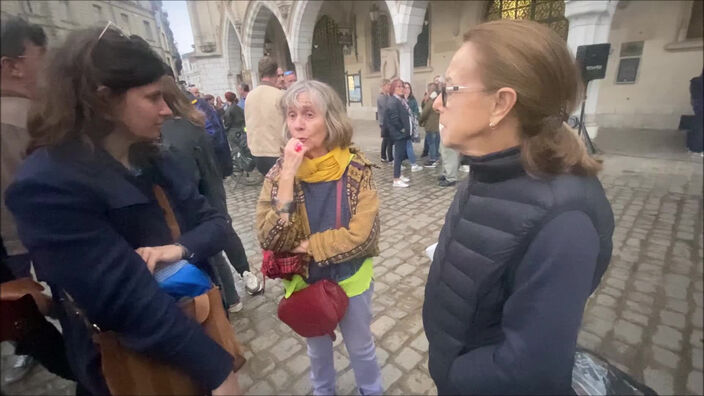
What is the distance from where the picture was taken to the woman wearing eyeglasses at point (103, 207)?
0.65 meters

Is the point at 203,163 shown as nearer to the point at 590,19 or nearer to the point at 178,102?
the point at 178,102

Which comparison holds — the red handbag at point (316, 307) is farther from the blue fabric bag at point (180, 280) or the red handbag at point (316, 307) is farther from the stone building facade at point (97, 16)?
the stone building facade at point (97, 16)

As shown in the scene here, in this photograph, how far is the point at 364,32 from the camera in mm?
14641

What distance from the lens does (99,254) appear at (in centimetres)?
78

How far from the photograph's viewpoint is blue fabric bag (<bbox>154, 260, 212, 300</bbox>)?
0.92m

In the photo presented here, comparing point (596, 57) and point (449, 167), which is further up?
point (596, 57)

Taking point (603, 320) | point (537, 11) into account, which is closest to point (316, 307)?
point (603, 320)

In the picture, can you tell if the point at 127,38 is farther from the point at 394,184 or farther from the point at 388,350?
the point at 394,184

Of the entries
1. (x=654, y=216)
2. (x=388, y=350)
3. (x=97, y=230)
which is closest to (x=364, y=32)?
(x=654, y=216)

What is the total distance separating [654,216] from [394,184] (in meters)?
3.66

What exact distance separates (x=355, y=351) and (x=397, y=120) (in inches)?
193

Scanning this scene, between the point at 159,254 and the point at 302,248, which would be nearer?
the point at 159,254

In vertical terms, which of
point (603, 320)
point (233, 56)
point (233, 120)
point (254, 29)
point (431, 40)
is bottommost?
point (603, 320)

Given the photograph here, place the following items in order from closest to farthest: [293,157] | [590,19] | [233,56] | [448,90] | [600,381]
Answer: [448,90], [600,381], [293,157], [590,19], [233,56]
